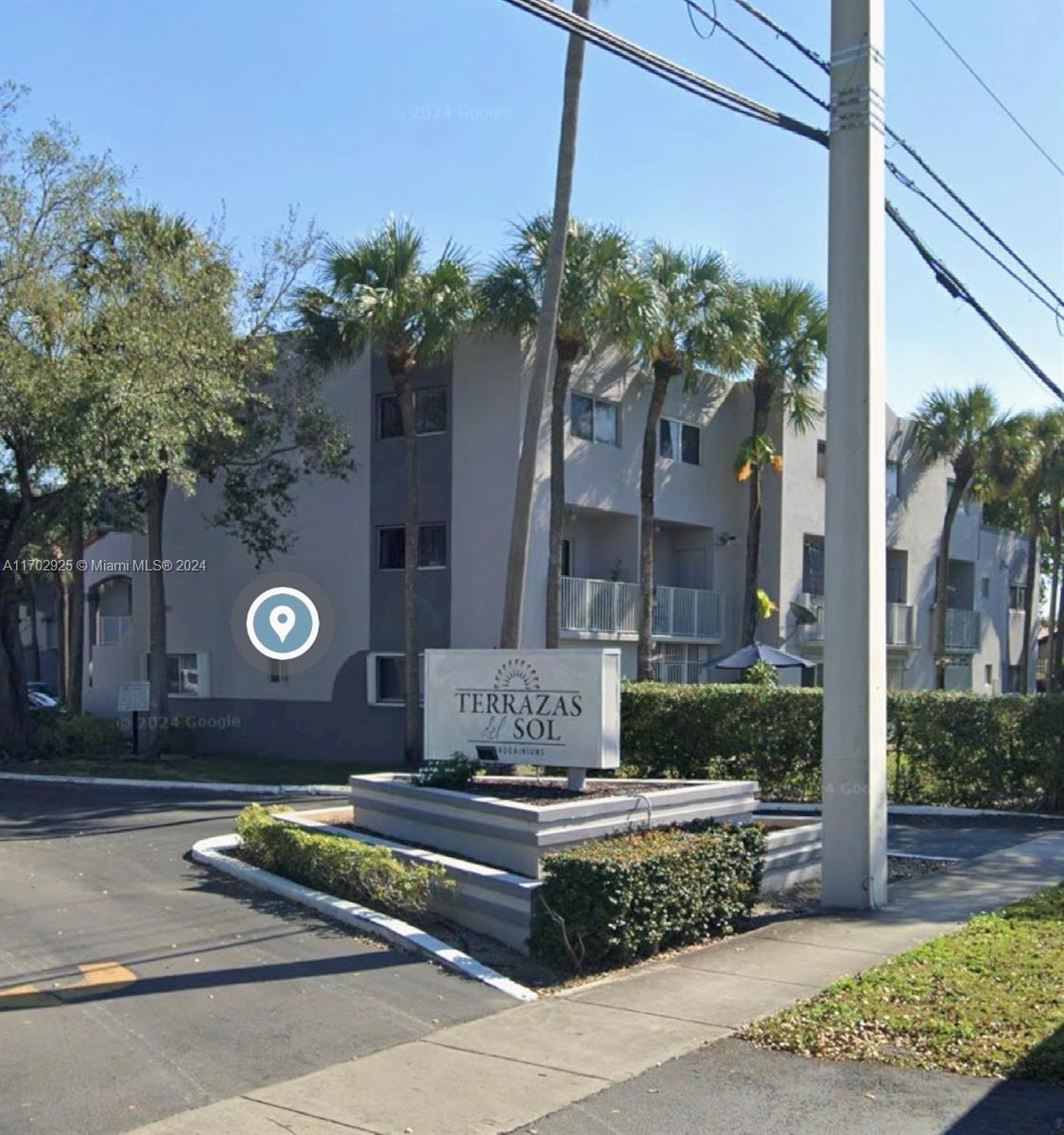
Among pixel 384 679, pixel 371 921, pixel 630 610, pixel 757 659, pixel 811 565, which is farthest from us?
pixel 811 565

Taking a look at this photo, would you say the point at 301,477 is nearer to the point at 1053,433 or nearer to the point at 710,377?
the point at 710,377

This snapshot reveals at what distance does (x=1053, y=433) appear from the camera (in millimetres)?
38594

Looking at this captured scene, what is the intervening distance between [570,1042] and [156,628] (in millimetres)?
19664

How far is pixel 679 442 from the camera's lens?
29.0 meters

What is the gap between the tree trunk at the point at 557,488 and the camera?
23047 mm

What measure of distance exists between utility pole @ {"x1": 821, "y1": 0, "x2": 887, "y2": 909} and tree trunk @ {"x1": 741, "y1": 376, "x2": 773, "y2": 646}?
17.7 m

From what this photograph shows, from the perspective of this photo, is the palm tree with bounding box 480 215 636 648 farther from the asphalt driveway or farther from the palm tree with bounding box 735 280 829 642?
the asphalt driveway

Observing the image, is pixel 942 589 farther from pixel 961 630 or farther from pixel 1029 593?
pixel 1029 593

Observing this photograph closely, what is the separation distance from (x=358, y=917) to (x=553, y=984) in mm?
1826

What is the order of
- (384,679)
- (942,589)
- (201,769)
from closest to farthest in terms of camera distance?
1. (201,769)
2. (384,679)
3. (942,589)

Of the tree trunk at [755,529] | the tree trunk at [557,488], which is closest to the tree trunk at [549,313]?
the tree trunk at [557,488]

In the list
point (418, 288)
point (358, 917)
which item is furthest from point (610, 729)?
point (418, 288)

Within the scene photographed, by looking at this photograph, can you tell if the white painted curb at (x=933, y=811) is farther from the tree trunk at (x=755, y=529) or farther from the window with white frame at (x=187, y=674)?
the window with white frame at (x=187, y=674)

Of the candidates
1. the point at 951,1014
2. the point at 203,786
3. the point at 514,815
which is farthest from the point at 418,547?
the point at 951,1014
